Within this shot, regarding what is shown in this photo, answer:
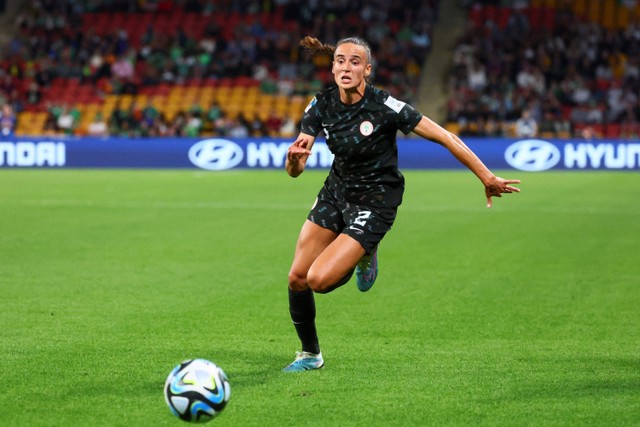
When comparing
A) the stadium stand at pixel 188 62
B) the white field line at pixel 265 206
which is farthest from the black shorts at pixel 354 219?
the stadium stand at pixel 188 62

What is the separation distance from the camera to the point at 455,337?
771 cm

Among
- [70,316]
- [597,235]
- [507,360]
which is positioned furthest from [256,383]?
[597,235]

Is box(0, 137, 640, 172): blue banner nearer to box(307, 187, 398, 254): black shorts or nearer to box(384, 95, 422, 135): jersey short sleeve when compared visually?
box(307, 187, 398, 254): black shorts

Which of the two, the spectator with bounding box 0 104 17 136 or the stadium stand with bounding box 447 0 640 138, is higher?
Result: the stadium stand with bounding box 447 0 640 138

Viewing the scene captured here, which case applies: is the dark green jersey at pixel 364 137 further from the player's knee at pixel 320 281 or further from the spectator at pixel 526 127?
the spectator at pixel 526 127

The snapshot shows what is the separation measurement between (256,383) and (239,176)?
61.0 feet

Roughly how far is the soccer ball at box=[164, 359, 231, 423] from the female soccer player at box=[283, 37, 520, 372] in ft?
4.23

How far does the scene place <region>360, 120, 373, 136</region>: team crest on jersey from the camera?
648 centimetres

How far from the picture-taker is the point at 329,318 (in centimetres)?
859

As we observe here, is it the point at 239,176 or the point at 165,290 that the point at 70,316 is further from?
the point at 239,176

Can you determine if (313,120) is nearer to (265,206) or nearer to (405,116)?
(405,116)

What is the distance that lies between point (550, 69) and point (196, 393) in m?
27.8

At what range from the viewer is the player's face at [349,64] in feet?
20.9

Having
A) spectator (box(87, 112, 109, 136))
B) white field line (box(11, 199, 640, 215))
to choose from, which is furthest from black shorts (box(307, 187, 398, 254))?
spectator (box(87, 112, 109, 136))
